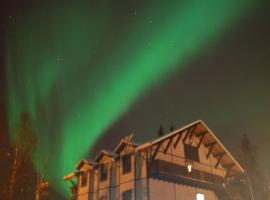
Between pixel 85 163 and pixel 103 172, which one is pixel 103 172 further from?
pixel 85 163

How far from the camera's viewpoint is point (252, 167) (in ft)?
229

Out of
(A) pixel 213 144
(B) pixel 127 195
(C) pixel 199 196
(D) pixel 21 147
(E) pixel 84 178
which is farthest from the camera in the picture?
(D) pixel 21 147

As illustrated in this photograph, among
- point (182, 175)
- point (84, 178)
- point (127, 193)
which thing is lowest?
point (127, 193)

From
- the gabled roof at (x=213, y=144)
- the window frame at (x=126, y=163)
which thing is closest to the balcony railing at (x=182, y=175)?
the gabled roof at (x=213, y=144)

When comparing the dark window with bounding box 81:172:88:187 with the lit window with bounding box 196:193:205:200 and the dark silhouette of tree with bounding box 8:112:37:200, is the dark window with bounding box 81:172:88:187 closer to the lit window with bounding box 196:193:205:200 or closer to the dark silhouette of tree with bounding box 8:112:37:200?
the dark silhouette of tree with bounding box 8:112:37:200

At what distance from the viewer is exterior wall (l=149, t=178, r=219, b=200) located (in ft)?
77.5

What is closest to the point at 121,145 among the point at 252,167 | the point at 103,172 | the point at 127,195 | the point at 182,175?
the point at 103,172

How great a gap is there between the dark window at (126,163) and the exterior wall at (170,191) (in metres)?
3.09

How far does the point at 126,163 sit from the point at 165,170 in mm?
4059

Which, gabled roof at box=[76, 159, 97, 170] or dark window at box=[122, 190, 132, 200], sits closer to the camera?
dark window at box=[122, 190, 132, 200]

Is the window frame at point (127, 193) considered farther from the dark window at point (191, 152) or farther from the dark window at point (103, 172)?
the dark window at point (191, 152)

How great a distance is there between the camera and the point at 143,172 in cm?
2433

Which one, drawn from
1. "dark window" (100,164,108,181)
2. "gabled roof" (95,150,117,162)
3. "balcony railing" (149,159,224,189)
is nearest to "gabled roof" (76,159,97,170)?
"gabled roof" (95,150,117,162)

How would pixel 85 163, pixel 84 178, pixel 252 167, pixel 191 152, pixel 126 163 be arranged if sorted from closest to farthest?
pixel 126 163 → pixel 191 152 → pixel 85 163 → pixel 84 178 → pixel 252 167
